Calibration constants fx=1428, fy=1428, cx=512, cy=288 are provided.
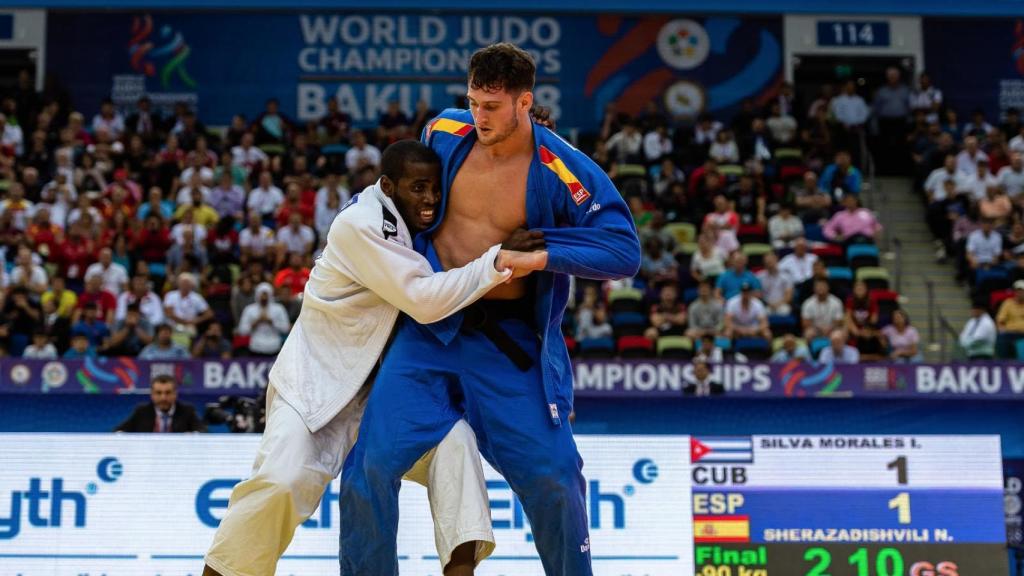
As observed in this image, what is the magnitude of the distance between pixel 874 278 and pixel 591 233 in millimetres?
12073

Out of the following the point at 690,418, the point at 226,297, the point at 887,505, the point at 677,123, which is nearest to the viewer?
the point at 887,505

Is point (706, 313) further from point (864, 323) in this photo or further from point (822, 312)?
point (864, 323)

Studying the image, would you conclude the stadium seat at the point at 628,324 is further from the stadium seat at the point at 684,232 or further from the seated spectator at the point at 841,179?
the seated spectator at the point at 841,179

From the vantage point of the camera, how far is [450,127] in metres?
5.22

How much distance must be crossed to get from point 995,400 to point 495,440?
29.3 ft

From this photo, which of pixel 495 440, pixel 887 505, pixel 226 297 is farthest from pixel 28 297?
pixel 495 440

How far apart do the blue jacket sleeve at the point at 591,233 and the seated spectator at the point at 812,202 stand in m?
13.0

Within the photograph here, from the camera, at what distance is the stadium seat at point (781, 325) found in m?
15.3

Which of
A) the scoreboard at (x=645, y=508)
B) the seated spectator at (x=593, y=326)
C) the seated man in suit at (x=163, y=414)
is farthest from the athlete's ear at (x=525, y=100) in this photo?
the seated spectator at (x=593, y=326)

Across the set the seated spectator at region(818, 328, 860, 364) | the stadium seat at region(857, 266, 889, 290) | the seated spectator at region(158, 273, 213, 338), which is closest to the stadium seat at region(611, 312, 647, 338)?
the seated spectator at region(818, 328, 860, 364)

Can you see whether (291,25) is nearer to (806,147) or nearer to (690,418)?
(806,147)

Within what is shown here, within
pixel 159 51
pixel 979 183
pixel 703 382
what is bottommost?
pixel 703 382

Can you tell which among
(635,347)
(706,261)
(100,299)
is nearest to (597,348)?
(635,347)

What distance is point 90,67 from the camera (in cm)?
2277
